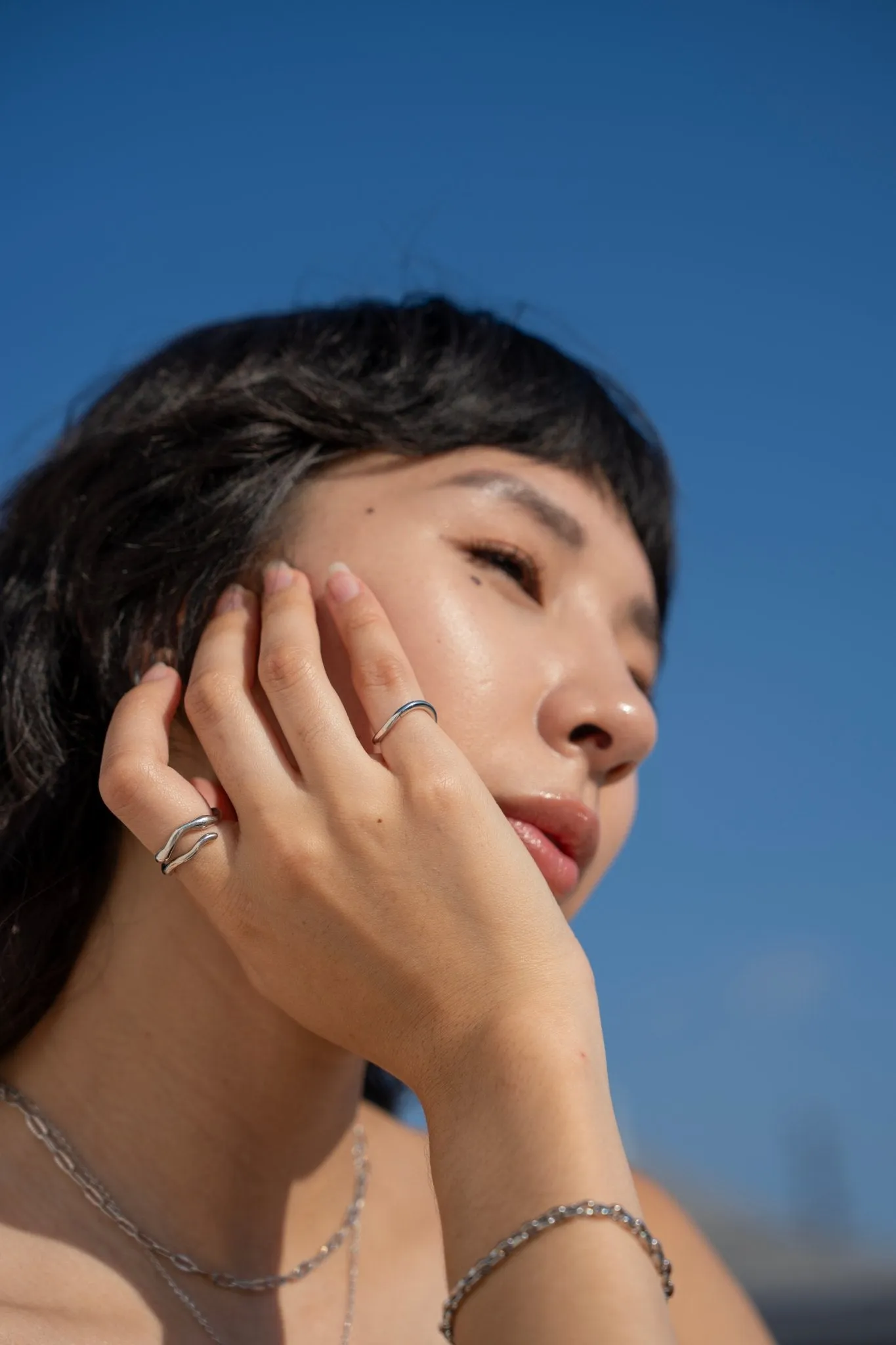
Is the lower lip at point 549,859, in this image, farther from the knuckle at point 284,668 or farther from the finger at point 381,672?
the knuckle at point 284,668

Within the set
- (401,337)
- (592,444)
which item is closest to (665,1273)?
(592,444)

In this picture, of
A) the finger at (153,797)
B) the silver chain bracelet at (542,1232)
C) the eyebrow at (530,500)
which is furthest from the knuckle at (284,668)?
the silver chain bracelet at (542,1232)

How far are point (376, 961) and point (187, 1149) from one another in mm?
715

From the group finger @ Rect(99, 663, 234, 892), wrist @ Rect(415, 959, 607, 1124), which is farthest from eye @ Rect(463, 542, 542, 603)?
wrist @ Rect(415, 959, 607, 1124)

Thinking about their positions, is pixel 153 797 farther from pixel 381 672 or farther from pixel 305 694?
pixel 381 672

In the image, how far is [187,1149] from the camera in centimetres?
212

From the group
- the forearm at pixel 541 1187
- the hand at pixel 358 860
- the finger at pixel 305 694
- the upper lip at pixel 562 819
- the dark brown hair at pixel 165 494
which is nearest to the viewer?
the forearm at pixel 541 1187

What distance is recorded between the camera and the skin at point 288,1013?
2021mm

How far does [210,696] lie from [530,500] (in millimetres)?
810

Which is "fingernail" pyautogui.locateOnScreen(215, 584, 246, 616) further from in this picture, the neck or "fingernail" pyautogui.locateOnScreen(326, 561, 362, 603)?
the neck

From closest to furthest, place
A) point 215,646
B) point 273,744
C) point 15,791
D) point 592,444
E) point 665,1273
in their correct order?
point 665,1273 → point 273,744 → point 215,646 → point 15,791 → point 592,444

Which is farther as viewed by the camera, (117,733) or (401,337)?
(401,337)

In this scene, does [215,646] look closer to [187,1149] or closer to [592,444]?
[187,1149]

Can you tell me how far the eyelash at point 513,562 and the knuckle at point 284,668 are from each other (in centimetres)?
46
